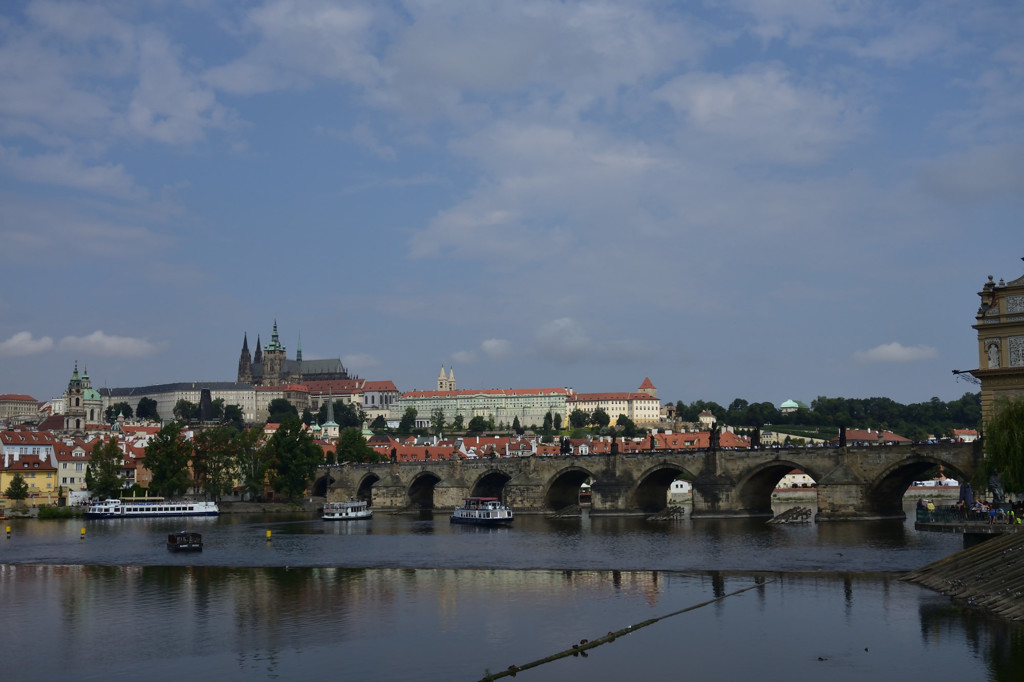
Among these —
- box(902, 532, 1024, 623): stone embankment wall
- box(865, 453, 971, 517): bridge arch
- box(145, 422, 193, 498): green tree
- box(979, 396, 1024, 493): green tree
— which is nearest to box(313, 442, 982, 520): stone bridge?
box(865, 453, 971, 517): bridge arch

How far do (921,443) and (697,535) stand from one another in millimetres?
14958

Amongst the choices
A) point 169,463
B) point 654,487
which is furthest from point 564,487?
point 169,463

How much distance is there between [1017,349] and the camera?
5462 centimetres

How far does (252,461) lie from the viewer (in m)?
112

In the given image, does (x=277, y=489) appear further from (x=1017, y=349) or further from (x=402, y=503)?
(x=1017, y=349)

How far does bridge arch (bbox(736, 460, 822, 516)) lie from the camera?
77.8 meters

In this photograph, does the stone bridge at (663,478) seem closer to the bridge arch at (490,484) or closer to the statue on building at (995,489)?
the bridge arch at (490,484)

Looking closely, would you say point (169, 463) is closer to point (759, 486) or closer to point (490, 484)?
point (490, 484)

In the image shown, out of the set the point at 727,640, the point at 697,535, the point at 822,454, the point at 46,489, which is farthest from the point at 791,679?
the point at 46,489

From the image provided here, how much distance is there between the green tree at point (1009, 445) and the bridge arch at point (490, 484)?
56.5 metres

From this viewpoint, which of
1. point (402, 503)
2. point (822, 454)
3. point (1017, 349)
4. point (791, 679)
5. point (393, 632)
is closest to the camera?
point (791, 679)

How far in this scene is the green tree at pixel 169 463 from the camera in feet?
344

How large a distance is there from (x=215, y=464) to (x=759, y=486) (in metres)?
56.2

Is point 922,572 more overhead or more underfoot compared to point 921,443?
more underfoot
